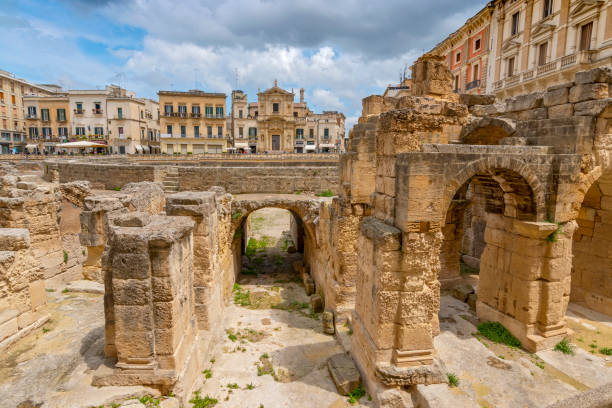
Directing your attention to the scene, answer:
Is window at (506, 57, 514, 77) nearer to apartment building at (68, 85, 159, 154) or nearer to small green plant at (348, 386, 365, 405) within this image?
small green plant at (348, 386, 365, 405)

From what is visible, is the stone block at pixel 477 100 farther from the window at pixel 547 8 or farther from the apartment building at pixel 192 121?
the apartment building at pixel 192 121

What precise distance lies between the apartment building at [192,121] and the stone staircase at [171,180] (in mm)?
25686

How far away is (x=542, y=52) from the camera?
2025cm

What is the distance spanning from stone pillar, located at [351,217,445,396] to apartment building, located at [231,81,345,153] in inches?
1402

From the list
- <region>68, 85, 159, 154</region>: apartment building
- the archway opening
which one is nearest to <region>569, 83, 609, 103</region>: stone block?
the archway opening

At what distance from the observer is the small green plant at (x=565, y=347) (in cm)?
635

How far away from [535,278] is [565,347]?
1.42m

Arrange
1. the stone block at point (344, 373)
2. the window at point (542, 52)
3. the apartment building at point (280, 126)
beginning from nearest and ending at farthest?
1. the stone block at point (344, 373)
2. the window at point (542, 52)
3. the apartment building at point (280, 126)

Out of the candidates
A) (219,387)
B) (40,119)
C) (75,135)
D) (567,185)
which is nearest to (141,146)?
(75,135)

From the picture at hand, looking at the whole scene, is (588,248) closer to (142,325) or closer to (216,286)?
(216,286)

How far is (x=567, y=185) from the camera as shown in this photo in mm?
6082

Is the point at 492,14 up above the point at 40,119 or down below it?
above

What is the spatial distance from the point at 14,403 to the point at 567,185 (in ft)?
29.2

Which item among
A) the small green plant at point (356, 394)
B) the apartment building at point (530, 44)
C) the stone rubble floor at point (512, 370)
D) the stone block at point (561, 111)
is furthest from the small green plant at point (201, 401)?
the apartment building at point (530, 44)
